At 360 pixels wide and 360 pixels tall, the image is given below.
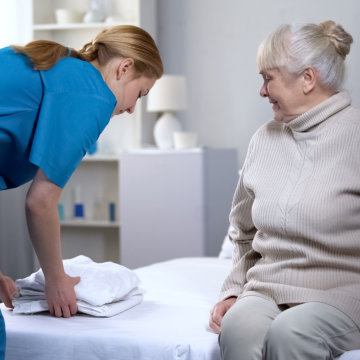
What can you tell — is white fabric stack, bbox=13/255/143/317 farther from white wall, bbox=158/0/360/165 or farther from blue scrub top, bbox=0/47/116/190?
white wall, bbox=158/0/360/165

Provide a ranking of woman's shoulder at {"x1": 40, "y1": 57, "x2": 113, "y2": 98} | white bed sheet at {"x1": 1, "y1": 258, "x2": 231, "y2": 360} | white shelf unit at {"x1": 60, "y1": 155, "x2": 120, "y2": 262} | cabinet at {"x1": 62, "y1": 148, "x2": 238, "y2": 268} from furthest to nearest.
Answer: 1. white shelf unit at {"x1": 60, "y1": 155, "x2": 120, "y2": 262}
2. cabinet at {"x1": 62, "y1": 148, "x2": 238, "y2": 268}
3. white bed sheet at {"x1": 1, "y1": 258, "x2": 231, "y2": 360}
4. woman's shoulder at {"x1": 40, "y1": 57, "x2": 113, "y2": 98}

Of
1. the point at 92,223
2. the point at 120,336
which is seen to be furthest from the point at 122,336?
the point at 92,223

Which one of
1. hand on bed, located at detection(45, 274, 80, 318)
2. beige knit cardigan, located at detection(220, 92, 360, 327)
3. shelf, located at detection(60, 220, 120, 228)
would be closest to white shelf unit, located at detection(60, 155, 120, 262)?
shelf, located at detection(60, 220, 120, 228)

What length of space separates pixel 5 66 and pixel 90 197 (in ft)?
9.75

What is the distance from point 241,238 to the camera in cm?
170

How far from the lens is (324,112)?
5.07ft

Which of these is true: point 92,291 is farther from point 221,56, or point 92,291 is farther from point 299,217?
point 221,56

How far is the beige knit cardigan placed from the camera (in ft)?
4.73

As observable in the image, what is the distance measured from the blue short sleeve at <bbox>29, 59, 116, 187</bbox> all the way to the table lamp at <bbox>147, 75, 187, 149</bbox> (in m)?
2.36

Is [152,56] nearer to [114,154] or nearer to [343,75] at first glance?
[343,75]

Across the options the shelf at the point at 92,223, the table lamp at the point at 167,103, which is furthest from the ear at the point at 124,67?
the shelf at the point at 92,223

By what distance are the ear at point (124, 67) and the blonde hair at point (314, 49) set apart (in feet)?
1.16

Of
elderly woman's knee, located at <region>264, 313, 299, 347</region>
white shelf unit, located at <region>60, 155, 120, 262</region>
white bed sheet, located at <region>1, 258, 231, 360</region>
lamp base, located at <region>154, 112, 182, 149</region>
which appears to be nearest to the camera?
elderly woman's knee, located at <region>264, 313, 299, 347</region>

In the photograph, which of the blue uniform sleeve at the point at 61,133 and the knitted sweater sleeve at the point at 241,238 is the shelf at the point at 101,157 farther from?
the blue uniform sleeve at the point at 61,133
